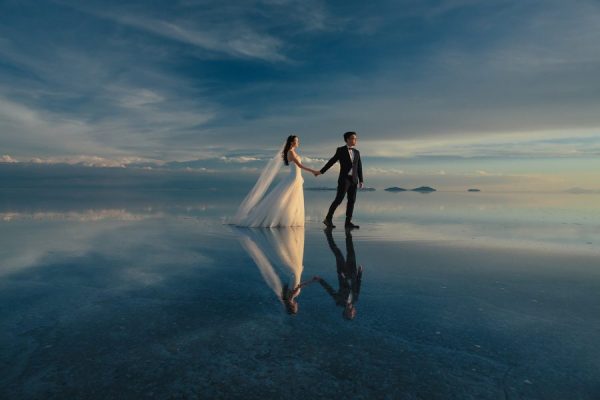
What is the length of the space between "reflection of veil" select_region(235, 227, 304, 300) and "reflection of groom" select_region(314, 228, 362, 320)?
629mm

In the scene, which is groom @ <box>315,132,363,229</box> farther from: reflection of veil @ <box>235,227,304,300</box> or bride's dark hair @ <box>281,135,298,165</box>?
reflection of veil @ <box>235,227,304,300</box>

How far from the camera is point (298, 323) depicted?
4133 millimetres

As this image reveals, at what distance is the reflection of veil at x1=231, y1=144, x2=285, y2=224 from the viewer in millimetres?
13320

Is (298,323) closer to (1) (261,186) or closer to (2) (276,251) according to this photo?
(2) (276,251)

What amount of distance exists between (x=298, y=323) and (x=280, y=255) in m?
3.97

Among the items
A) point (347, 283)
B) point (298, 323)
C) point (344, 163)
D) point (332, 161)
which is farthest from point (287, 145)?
point (298, 323)

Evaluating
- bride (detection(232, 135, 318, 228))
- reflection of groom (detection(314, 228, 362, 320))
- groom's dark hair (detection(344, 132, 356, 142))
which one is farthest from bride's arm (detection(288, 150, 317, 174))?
reflection of groom (detection(314, 228, 362, 320))

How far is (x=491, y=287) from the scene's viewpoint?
5727 millimetres

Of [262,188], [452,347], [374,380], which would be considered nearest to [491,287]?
[452,347]

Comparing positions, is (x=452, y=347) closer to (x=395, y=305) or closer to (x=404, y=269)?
(x=395, y=305)

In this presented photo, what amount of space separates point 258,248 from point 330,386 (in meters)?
6.16

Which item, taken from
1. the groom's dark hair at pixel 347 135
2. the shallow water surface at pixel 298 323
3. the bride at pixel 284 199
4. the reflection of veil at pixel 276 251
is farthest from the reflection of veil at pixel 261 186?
the shallow water surface at pixel 298 323

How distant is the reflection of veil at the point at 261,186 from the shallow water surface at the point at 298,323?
478 centimetres

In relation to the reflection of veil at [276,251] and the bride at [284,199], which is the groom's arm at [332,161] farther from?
the reflection of veil at [276,251]
